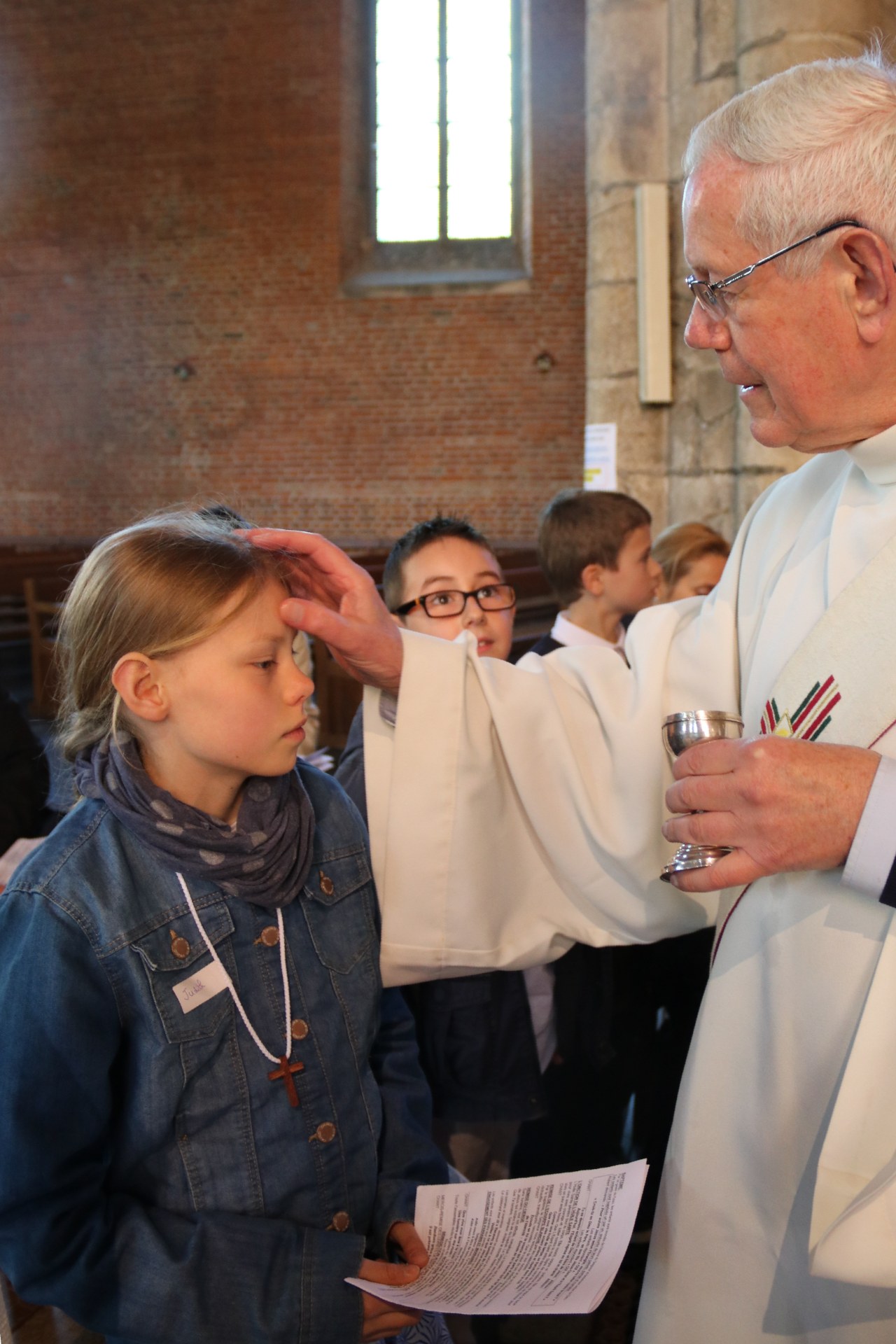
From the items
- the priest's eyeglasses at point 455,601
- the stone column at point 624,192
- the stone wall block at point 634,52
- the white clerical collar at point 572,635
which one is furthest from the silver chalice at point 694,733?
the stone wall block at point 634,52

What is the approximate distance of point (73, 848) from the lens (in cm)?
126

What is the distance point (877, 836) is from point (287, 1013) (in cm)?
71

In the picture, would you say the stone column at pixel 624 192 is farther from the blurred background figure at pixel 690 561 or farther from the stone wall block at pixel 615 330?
the blurred background figure at pixel 690 561

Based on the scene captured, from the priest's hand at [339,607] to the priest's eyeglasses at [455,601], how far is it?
741 mm

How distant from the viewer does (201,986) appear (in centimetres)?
128

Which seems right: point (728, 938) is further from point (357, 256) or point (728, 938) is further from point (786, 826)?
point (357, 256)

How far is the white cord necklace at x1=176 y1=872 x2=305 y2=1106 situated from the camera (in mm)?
1298

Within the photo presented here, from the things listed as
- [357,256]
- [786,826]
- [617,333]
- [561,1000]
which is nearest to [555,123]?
[357,256]

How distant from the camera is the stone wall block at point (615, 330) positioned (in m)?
4.77

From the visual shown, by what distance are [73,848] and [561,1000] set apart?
1228mm

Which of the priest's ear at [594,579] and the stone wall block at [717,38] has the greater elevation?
the stone wall block at [717,38]

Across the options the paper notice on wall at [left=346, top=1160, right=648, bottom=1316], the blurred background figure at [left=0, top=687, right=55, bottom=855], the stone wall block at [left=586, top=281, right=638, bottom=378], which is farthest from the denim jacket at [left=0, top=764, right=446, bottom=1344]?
the stone wall block at [left=586, top=281, right=638, bottom=378]

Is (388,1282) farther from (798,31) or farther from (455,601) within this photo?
(798,31)

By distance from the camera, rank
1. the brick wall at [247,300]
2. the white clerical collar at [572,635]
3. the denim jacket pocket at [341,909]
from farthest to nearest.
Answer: the brick wall at [247,300]
the white clerical collar at [572,635]
the denim jacket pocket at [341,909]
